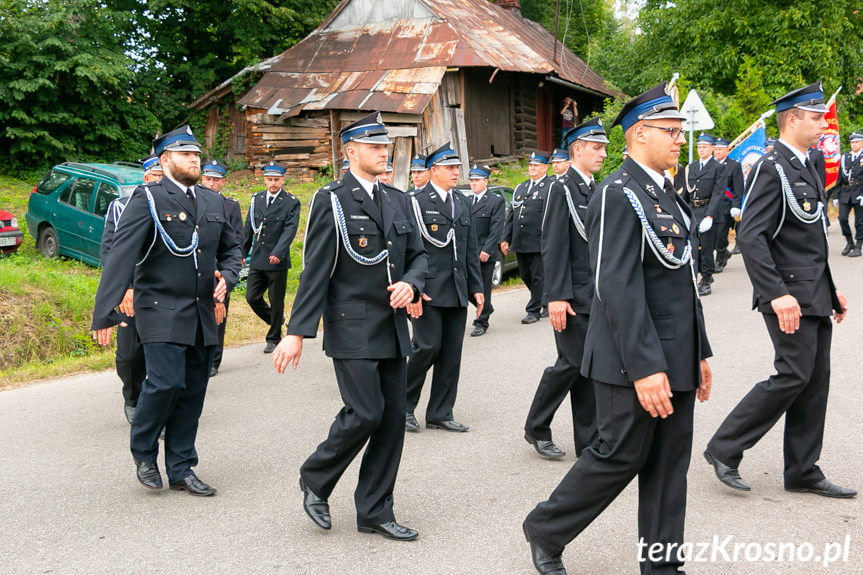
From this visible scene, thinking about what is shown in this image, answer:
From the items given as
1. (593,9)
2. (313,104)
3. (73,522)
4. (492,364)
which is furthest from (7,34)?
(593,9)

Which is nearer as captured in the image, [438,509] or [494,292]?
[438,509]

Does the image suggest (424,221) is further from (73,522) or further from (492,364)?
(73,522)

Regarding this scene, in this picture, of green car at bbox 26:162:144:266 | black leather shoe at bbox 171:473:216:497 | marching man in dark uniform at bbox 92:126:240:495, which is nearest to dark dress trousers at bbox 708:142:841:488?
black leather shoe at bbox 171:473:216:497

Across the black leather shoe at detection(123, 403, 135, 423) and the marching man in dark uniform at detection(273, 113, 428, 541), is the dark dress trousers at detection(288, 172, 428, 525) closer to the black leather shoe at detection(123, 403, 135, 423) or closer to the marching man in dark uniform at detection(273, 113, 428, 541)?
the marching man in dark uniform at detection(273, 113, 428, 541)

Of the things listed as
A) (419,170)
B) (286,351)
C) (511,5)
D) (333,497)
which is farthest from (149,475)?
(511,5)

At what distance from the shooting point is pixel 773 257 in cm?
465

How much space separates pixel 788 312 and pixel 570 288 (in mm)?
1322

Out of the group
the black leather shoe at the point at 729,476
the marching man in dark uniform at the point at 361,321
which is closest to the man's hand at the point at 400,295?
the marching man in dark uniform at the point at 361,321

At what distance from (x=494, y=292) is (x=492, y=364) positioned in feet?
17.4

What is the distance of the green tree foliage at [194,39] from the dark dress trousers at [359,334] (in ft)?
77.4

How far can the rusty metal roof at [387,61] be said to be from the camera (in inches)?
861

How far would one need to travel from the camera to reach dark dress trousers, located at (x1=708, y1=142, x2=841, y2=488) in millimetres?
4465

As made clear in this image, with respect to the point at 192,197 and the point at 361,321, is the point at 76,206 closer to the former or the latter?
the point at 192,197

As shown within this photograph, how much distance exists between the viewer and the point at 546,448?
5.44 meters
